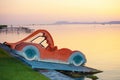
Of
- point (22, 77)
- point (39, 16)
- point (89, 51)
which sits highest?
point (39, 16)

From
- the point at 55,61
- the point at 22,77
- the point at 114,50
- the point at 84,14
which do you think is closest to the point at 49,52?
the point at 55,61

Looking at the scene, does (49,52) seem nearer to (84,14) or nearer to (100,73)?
(100,73)

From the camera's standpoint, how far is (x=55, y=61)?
6504 mm

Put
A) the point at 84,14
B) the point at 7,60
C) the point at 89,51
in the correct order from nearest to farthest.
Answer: the point at 7,60 → the point at 89,51 → the point at 84,14

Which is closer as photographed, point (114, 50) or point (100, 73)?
point (100, 73)

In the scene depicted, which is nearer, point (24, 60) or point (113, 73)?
point (24, 60)

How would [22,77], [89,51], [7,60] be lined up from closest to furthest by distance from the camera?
[22,77], [7,60], [89,51]

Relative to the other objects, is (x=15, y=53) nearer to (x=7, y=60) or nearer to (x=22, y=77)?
(x=7, y=60)

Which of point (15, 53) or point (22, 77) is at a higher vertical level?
point (15, 53)

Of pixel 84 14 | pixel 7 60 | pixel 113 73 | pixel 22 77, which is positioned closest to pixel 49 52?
pixel 7 60

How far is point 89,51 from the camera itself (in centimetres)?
898

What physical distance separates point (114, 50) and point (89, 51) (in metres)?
0.75

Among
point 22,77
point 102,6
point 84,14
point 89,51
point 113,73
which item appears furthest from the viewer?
point 84,14

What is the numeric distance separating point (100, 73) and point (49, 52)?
0.97m
